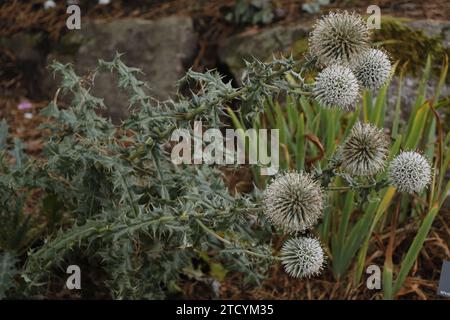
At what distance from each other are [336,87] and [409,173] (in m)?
0.44

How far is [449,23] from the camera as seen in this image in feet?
14.0

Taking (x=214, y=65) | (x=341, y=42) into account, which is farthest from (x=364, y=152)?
(x=214, y=65)

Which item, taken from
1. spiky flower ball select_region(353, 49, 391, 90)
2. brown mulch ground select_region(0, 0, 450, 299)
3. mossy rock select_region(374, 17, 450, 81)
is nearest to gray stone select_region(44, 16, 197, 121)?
brown mulch ground select_region(0, 0, 450, 299)

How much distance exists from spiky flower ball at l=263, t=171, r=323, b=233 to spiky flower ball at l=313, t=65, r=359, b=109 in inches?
12.5

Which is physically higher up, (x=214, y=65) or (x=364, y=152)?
(x=214, y=65)

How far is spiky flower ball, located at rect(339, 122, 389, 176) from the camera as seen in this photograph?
2.52 metres

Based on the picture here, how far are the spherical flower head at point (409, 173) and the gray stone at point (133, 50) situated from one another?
8.36 ft

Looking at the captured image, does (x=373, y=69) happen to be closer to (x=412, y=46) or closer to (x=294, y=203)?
Result: (x=294, y=203)

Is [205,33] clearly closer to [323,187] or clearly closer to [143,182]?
[143,182]

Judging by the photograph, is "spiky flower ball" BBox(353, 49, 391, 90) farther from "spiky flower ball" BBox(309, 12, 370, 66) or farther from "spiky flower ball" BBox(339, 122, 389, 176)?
"spiky flower ball" BBox(339, 122, 389, 176)

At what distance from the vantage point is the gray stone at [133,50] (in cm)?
488

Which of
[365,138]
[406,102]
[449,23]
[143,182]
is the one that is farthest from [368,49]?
[449,23]

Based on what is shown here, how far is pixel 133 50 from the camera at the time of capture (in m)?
5.02

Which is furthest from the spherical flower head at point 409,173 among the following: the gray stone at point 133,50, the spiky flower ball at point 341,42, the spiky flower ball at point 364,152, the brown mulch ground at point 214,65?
the gray stone at point 133,50
